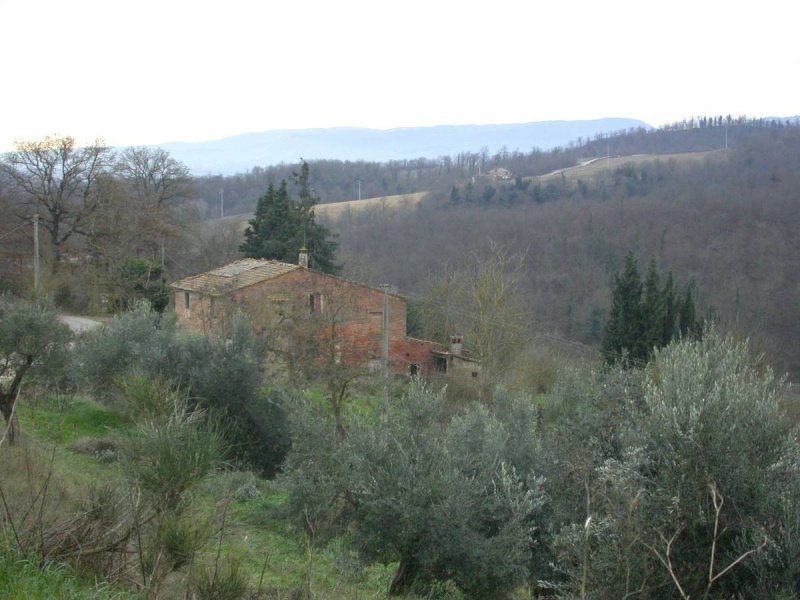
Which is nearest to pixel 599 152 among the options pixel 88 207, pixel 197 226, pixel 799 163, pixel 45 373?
pixel 799 163

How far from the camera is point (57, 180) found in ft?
127

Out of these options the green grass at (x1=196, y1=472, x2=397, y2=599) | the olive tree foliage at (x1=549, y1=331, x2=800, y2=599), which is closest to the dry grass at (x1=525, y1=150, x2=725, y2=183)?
the green grass at (x1=196, y1=472, x2=397, y2=599)

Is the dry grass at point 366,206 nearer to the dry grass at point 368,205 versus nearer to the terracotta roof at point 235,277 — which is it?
the dry grass at point 368,205

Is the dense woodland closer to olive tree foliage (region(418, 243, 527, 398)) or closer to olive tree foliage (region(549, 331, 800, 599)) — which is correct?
olive tree foliage (region(549, 331, 800, 599))

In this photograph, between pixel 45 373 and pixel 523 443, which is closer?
pixel 523 443

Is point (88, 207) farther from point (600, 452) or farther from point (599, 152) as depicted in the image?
point (599, 152)

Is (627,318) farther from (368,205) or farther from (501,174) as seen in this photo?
(501,174)

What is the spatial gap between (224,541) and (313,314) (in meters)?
16.7

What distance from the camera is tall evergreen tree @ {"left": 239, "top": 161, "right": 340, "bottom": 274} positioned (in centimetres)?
3919

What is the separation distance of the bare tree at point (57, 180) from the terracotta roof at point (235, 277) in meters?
11.3

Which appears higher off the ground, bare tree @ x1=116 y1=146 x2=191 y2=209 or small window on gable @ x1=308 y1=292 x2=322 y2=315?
bare tree @ x1=116 y1=146 x2=191 y2=209

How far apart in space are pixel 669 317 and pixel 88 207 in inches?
1123

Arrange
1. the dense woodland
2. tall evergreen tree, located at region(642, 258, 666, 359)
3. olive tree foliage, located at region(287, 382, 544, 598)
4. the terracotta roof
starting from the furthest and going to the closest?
tall evergreen tree, located at region(642, 258, 666, 359), the terracotta roof, olive tree foliage, located at region(287, 382, 544, 598), the dense woodland

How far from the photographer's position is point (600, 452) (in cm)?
925
